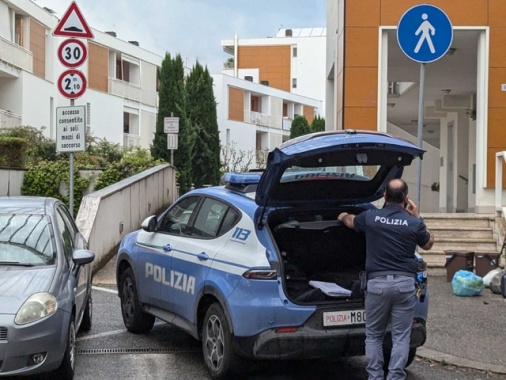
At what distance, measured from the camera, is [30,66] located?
30938 millimetres

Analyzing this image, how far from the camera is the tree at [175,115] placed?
31.4 meters

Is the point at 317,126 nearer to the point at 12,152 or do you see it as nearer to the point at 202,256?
the point at 12,152

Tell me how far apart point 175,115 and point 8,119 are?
772 cm

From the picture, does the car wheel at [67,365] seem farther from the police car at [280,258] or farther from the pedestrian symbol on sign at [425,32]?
the pedestrian symbol on sign at [425,32]

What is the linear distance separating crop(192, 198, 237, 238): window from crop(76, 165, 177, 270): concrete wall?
5269 mm

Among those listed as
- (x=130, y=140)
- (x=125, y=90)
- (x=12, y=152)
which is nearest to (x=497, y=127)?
(x=12, y=152)

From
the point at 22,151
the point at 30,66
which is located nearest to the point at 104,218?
the point at 22,151

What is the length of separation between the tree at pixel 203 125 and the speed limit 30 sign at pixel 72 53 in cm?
2472

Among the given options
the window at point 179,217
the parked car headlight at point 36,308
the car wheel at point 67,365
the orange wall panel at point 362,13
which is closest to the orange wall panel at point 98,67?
the orange wall panel at point 362,13

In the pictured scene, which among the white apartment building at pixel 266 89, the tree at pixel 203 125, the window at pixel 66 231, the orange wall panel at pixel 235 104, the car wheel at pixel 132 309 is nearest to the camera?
the window at pixel 66 231

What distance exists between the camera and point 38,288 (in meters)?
6.10

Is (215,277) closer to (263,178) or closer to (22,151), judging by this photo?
(263,178)

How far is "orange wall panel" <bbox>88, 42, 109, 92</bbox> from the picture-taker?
1561 inches

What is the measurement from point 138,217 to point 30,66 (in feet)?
55.0
